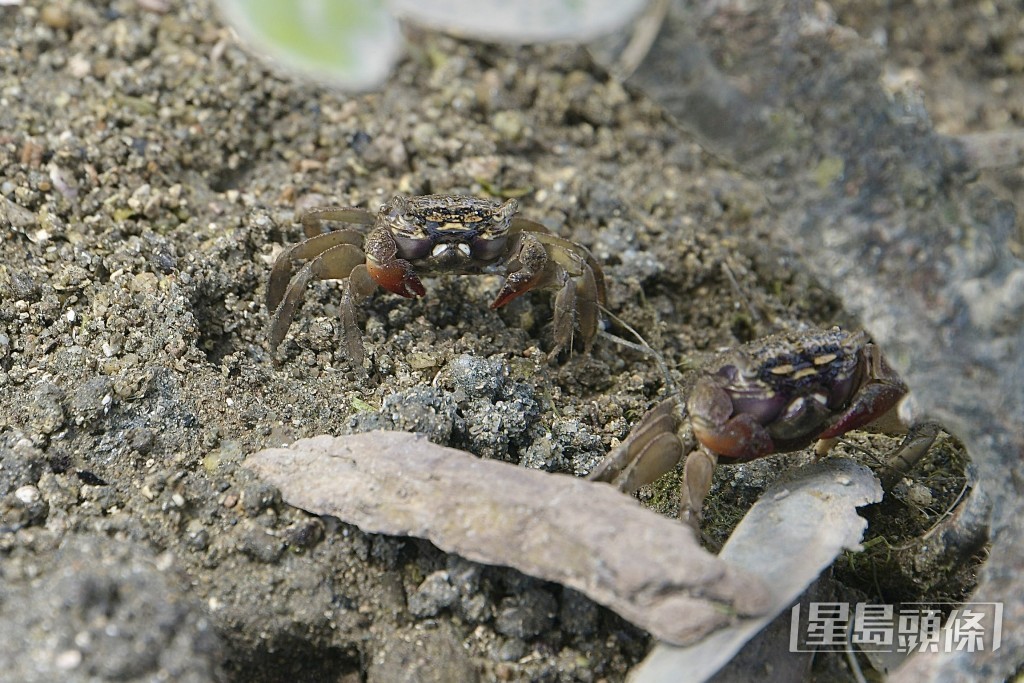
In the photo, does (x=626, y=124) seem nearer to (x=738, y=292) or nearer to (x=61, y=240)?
(x=738, y=292)

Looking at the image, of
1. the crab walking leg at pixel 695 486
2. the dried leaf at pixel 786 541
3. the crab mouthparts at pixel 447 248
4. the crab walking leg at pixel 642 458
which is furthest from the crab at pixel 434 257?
the dried leaf at pixel 786 541

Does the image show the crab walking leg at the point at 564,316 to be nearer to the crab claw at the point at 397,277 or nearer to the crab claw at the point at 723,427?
the crab claw at the point at 397,277

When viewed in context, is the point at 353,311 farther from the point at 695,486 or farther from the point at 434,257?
the point at 695,486

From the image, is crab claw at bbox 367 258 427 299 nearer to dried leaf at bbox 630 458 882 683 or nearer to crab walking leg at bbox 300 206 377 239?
crab walking leg at bbox 300 206 377 239

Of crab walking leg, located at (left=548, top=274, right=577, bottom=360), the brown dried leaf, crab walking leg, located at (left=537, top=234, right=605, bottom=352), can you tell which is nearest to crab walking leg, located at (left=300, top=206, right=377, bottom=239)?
crab walking leg, located at (left=537, top=234, right=605, bottom=352)

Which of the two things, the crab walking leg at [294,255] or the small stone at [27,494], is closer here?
the small stone at [27,494]
